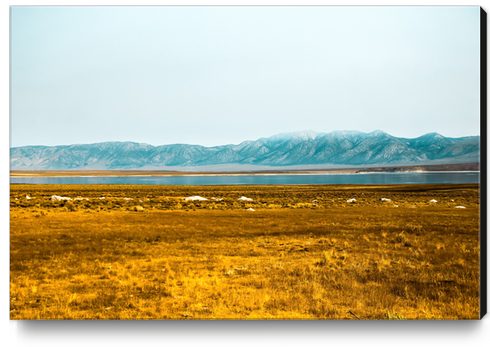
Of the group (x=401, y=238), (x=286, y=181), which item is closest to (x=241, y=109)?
(x=401, y=238)

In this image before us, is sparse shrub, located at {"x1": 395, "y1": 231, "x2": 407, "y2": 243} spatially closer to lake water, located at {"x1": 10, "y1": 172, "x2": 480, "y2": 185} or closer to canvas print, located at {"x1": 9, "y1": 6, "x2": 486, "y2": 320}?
canvas print, located at {"x1": 9, "y1": 6, "x2": 486, "y2": 320}

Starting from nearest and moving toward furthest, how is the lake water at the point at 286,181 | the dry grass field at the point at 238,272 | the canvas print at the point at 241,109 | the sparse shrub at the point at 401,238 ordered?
1. the dry grass field at the point at 238,272
2. the canvas print at the point at 241,109
3. the sparse shrub at the point at 401,238
4. the lake water at the point at 286,181

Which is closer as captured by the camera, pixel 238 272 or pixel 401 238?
pixel 238 272

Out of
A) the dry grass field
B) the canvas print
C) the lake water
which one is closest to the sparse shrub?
the dry grass field

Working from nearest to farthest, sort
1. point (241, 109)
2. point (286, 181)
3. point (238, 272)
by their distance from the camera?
point (238, 272), point (241, 109), point (286, 181)

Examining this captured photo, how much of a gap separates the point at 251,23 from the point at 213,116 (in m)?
3.14

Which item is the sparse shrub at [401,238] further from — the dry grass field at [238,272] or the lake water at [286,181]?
the lake water at [286,181]

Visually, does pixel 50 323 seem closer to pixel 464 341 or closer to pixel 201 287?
pixel 201 287

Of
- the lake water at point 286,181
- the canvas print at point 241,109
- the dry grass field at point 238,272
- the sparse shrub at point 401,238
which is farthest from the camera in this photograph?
the lake water at point 286,181

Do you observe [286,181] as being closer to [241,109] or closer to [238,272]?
[241,109]

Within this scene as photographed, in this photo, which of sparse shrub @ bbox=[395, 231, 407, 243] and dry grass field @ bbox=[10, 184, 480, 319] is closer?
dry grass field @ bbox=[10, 184, 480, 319]

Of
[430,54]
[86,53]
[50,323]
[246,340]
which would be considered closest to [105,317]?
[50,323]

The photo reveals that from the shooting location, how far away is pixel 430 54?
24.0ft

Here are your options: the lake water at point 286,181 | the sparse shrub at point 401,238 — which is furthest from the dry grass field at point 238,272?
the lake water at point 286,181
